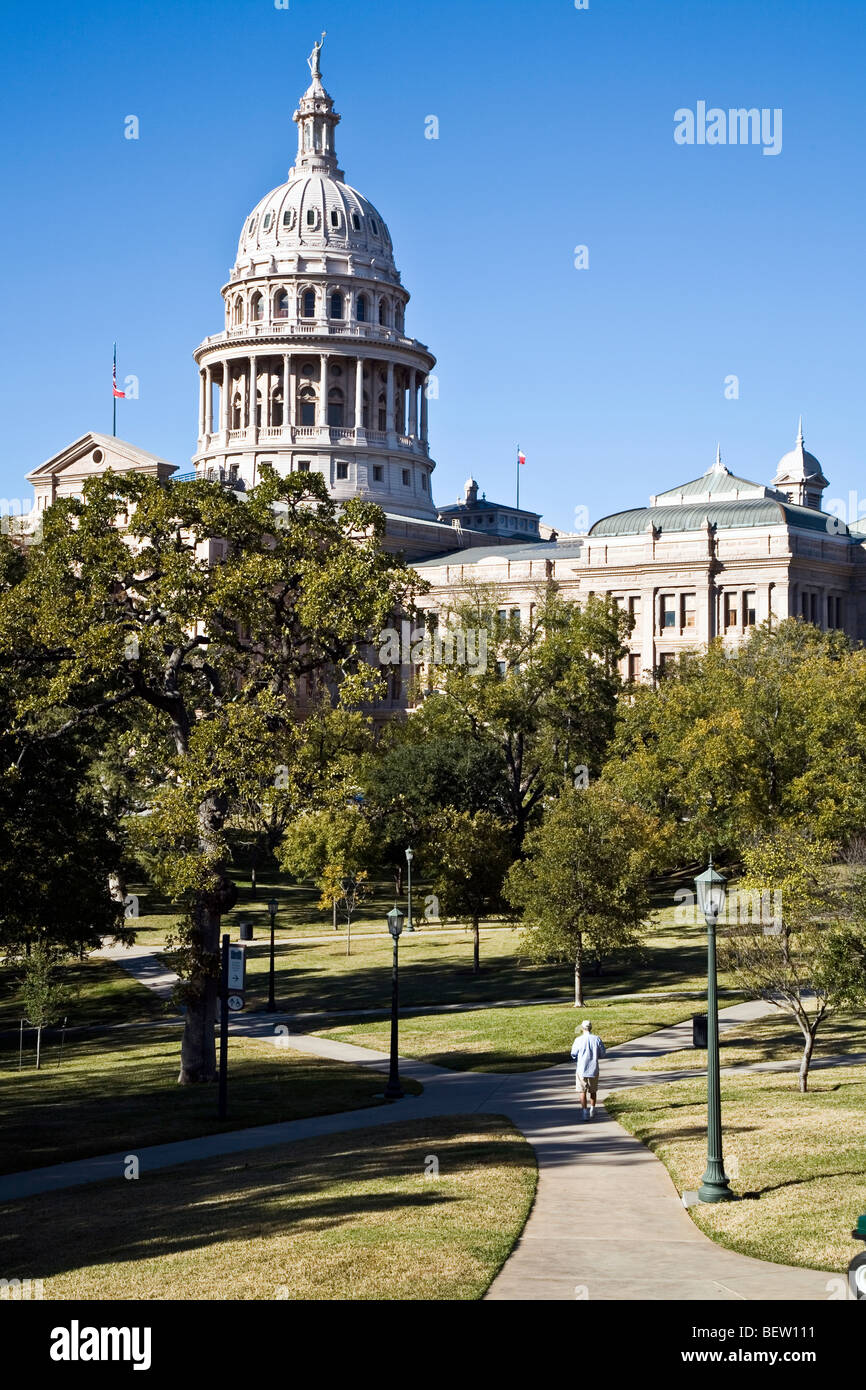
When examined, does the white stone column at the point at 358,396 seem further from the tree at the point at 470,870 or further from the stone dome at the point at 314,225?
the tree at the point at 470,870

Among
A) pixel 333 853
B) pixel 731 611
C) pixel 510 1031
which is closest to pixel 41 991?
pixel 510 1031

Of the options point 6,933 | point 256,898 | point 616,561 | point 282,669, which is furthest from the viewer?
point 616,561

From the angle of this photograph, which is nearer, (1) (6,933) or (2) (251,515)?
(2) (251,515)

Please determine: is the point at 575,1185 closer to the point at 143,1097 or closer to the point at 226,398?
the point at 143,1097

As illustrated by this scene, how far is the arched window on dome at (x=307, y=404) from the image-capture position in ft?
400

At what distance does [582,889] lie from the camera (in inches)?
1592

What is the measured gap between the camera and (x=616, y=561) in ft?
310

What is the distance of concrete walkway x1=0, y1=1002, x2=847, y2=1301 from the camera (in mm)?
15258

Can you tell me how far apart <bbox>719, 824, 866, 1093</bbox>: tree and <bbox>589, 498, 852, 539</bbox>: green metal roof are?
2257 inches

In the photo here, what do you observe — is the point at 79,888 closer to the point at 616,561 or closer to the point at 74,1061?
the point at 74,1061

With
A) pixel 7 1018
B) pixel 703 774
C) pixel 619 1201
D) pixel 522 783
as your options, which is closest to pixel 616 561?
pixel 522 783

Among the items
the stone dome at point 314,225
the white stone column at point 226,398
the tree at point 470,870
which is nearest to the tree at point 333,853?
the tree at point 470,870

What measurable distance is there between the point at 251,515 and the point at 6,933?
1101cm

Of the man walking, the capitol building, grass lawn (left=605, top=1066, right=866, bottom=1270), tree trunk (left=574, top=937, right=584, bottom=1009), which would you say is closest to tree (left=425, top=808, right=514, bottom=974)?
tree trunk (left=574, top=937, right=584, bottom=1009)
